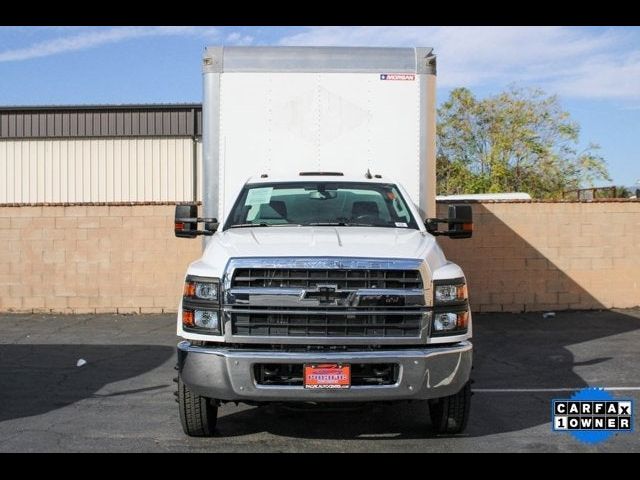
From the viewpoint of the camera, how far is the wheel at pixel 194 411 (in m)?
6.33

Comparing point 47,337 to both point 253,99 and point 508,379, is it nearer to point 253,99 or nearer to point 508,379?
point 253,99

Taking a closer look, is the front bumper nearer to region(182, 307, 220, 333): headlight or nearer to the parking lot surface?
region(182, 307, 220, 333): headlight

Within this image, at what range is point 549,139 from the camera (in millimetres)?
32625

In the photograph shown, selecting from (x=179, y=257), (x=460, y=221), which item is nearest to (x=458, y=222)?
(x=460, y=221)

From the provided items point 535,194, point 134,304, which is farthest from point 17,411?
point 535,194

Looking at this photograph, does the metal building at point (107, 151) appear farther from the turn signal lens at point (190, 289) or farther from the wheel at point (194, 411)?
the turn signal lens at point (190, 289)

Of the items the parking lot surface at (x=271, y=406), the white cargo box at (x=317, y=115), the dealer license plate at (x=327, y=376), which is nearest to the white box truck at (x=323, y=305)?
the dealer license plate at (x=327, y=376)

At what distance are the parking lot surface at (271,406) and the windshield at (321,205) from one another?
1.63m

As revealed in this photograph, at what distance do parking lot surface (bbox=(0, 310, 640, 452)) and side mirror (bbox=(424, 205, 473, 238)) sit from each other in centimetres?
155

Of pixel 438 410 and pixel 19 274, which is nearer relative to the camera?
pixel 438 410

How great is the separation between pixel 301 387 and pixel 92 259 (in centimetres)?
994

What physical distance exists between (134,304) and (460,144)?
67.9 ft
